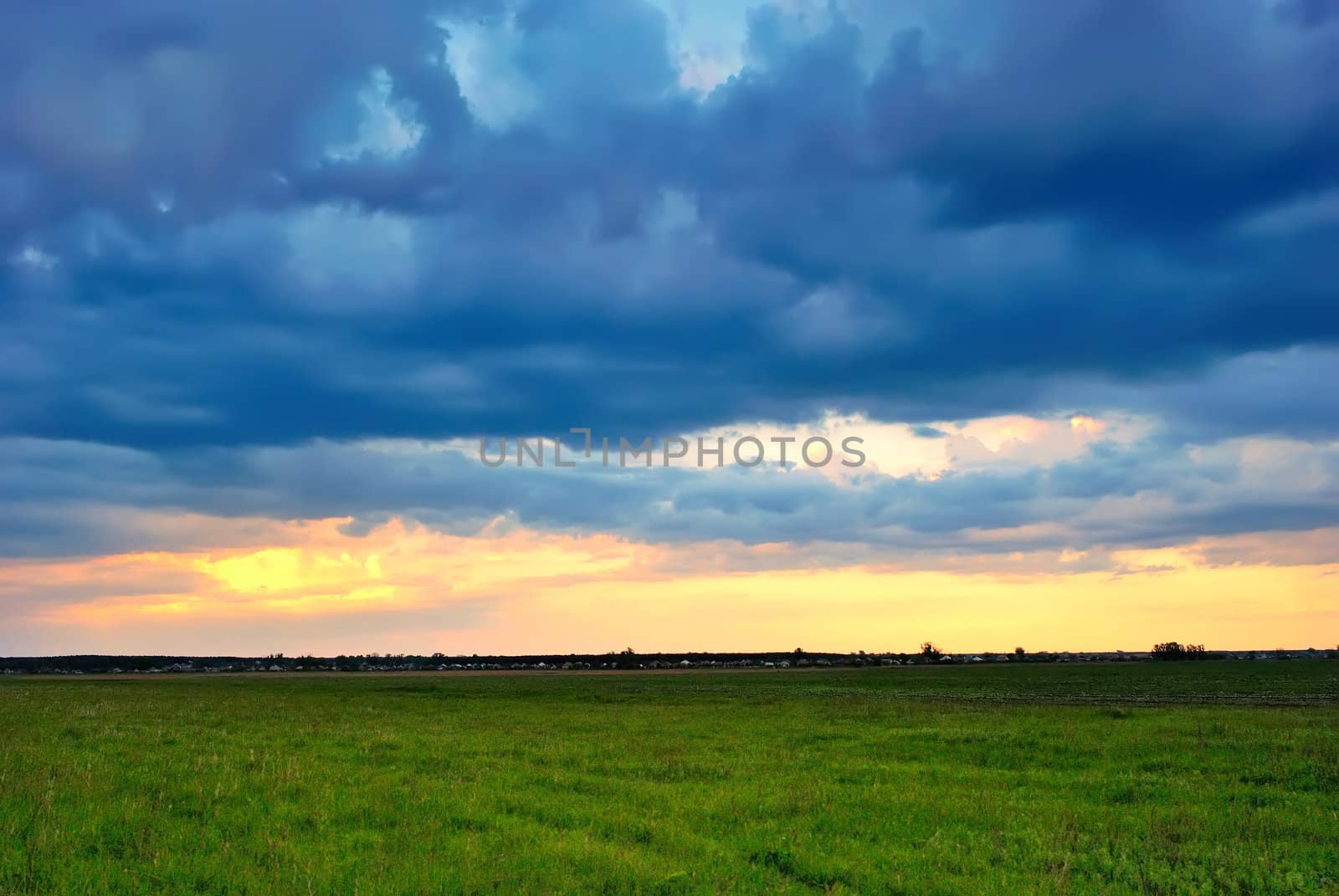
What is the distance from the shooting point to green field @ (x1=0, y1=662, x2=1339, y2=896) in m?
13.0

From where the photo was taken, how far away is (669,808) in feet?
57.9

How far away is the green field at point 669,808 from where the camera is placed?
13.0 m

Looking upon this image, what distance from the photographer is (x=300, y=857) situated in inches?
533

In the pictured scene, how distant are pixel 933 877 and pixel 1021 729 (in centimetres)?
2106

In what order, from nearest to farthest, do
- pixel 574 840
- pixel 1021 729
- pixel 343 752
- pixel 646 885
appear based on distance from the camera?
pixel 646 885
pixel 574 840
pixel 343 752
pixel 1021 729

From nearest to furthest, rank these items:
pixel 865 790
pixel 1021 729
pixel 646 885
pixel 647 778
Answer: pixel 646 885
pixel 865 790
pixel 647 778
pixel 1021 729

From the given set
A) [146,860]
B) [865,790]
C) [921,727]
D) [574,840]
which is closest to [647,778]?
[865,790]

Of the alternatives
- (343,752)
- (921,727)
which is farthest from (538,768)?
(921,727)

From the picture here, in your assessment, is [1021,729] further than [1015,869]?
Yes

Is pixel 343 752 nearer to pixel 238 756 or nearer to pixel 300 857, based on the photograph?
pixel 238 756

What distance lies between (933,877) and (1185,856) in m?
4.73

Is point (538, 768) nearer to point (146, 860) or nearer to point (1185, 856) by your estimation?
point (146, 860)

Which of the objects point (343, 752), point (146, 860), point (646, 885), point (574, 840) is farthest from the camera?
point (343, 752)

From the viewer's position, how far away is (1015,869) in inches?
547
